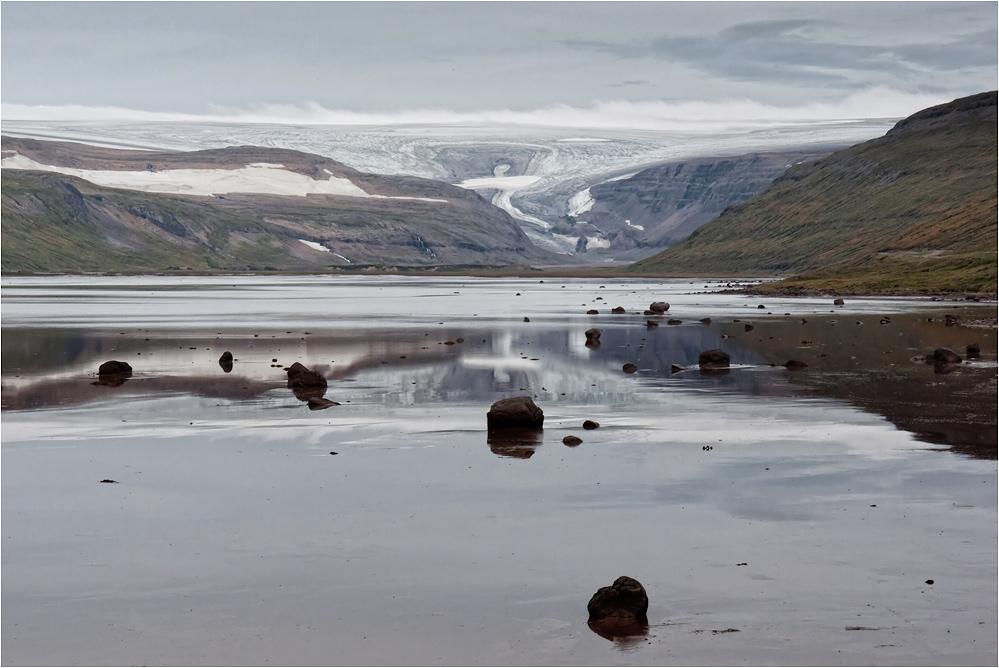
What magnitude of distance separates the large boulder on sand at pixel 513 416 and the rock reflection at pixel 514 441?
14 centimetres

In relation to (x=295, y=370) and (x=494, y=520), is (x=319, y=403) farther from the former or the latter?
(x=494, y=520)

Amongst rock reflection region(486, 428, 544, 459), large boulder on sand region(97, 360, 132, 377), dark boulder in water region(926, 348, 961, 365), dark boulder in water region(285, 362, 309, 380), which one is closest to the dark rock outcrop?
dark boulder in water region(926, 348, 961, 365)

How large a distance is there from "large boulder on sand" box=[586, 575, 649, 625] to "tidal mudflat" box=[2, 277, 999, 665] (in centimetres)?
24

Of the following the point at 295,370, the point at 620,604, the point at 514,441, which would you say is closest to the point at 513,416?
the point at 514,441

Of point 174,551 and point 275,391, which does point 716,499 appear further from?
point 275,391

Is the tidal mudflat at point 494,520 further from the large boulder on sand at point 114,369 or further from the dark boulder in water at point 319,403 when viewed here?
the large boulder on sand at point 114,369

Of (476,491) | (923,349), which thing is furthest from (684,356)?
(476,491)

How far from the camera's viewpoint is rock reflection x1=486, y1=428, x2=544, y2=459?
2350 cm

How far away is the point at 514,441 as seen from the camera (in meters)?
25.0

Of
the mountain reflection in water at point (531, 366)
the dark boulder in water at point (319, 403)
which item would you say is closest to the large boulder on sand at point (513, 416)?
the mountain reflection in water at point (531, 366)

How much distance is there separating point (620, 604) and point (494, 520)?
4.65m

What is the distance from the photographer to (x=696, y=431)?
86.0 feet

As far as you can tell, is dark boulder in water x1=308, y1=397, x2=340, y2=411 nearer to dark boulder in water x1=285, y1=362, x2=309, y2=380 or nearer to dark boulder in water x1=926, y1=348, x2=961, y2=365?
dark boulder in water x1=285, y1=362, x2=309, y2=380

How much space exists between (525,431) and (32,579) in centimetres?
1314
